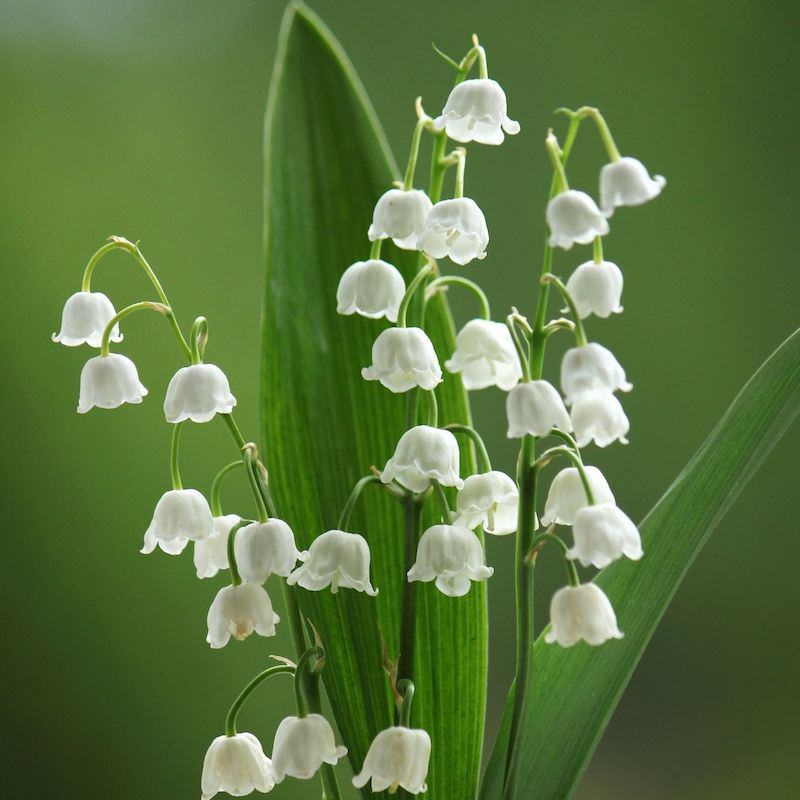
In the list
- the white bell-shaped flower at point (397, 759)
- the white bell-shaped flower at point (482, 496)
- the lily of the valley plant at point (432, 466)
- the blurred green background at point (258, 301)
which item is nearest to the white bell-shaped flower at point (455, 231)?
the lily of the valley plant at point (432, 466)

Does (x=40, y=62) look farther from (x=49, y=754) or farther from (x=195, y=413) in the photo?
(x=195, y=413)

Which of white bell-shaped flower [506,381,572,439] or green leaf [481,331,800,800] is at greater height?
white bell-shaped flower [506,381,572,439]

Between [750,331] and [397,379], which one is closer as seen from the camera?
[397,379]

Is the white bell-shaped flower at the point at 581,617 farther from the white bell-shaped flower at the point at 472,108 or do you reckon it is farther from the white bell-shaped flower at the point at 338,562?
the white bell-shaped flower at the point at 472,108

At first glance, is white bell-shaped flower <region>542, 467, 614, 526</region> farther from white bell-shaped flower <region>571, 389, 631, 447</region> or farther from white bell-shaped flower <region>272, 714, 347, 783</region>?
white bell-shaped flower <region>272, 714, 347, 783</region>

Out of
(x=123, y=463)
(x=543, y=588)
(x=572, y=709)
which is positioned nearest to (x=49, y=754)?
(x=123, y=463)

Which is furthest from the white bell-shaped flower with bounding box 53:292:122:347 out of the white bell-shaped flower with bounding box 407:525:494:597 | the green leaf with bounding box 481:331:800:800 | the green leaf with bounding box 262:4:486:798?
the green leaf with bounding box 481:331:800:800

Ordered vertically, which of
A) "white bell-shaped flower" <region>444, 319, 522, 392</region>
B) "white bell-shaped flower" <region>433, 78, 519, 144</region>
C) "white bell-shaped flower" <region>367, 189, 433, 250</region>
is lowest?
"white bell-shaped flower" <region>444, 319, 522, 392</region>
